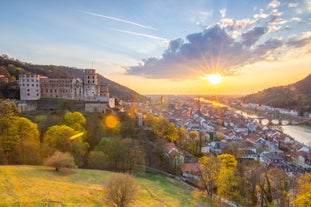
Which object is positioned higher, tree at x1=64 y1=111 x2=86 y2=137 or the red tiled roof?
tree at x1=64 y1=111 x2=86 y2=137

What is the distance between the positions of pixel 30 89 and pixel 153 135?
28.6 metres

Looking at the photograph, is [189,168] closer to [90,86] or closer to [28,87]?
[90,86]

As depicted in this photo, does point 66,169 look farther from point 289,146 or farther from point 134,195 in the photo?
point 289,146

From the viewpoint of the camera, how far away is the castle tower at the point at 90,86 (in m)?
50.2

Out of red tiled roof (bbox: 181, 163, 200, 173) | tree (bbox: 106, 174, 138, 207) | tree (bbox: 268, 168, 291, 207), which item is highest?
tree (bbox: 106, 174, 138, 207)

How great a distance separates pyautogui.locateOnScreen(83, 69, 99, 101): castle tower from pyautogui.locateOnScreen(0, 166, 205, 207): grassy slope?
2932 cm

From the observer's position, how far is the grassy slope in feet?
47.9

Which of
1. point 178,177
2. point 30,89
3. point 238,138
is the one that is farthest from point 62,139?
point 238,138

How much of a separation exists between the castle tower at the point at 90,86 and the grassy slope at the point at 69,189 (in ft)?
96.2

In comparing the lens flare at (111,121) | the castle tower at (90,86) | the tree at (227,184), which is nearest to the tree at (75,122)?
the lens flare at (111,121)

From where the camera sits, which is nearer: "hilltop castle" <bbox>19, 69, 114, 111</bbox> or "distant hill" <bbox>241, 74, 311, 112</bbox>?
"hilltop castle" <bbox>19, 69, 114, 111</bbox>

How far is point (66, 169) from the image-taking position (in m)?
22.0

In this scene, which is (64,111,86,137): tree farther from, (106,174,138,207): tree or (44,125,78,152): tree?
(106,174,138,207): tree

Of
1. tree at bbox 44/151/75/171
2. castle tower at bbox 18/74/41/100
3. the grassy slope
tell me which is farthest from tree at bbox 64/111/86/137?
castle tower at bbox 18/74/41/100
